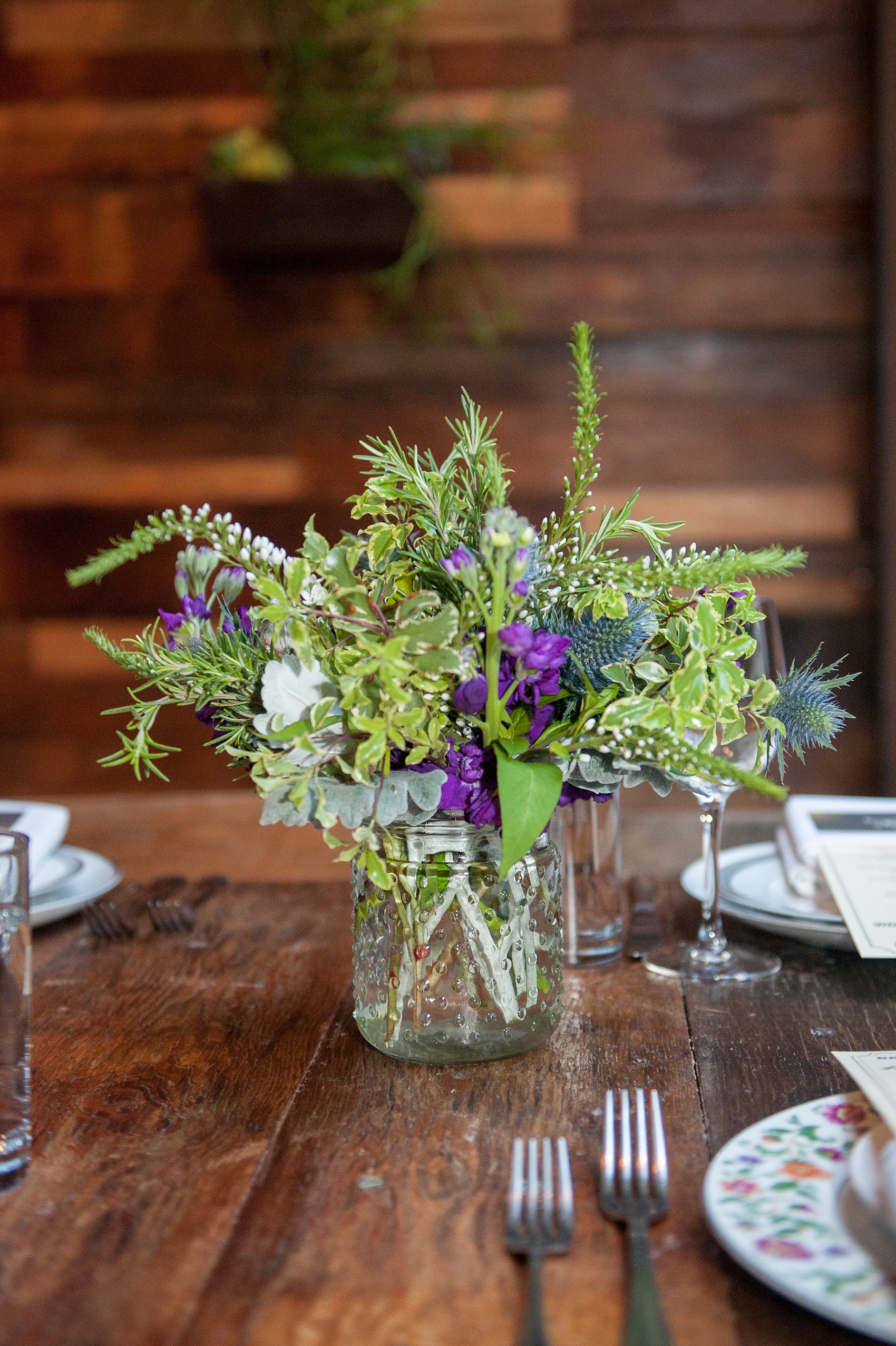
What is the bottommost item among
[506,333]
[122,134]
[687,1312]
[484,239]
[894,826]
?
[687,1312]

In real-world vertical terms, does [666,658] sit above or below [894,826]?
above

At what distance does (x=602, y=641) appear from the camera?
67 centimetres

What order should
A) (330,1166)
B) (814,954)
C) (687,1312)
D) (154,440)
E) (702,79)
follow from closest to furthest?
(687,1312) → (330,1166) → (814,954) → (702,79) → (154,440)

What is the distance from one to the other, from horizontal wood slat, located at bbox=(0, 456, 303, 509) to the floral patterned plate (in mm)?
1942

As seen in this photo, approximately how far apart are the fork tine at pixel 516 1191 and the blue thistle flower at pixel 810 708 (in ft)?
1.07

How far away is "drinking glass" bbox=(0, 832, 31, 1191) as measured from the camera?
569mm

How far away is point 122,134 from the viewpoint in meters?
2.31

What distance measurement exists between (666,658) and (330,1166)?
0.34m

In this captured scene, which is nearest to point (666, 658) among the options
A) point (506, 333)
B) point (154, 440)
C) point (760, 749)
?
point (760, 749)

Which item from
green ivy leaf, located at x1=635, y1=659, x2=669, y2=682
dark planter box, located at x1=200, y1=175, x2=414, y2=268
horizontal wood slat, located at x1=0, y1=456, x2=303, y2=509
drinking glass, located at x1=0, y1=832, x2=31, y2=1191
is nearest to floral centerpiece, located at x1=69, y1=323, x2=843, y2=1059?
green ivy leaf, located at x1=635, y1=659, x2=669, y2=682

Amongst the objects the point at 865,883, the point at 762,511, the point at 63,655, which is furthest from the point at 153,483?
the point at 865,883

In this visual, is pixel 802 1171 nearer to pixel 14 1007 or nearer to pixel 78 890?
pixel 14 1007

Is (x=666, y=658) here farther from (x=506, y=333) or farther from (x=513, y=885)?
(x=506, y=333)

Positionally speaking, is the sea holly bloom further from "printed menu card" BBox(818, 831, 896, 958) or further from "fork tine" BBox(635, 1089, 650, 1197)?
"printed menu card" BBox(818, 831, 896, 958)
